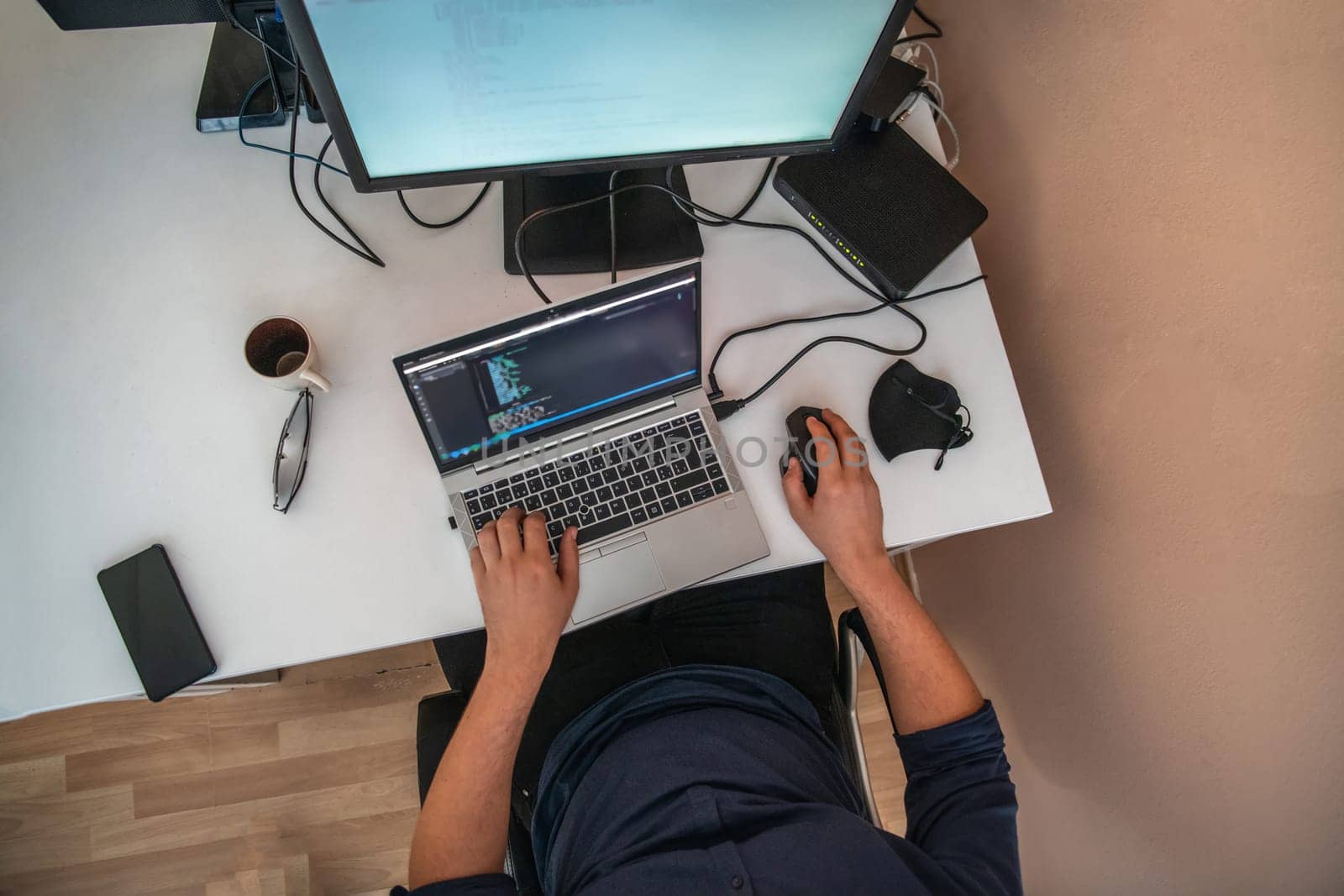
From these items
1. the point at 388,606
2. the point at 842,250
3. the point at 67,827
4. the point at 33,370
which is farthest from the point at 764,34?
Answer: the point at 67,827

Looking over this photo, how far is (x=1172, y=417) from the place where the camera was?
79 cm

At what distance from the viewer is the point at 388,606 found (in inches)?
31.6

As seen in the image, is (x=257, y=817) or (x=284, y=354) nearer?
(x=284, y=354)

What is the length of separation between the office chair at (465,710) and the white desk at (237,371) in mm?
128

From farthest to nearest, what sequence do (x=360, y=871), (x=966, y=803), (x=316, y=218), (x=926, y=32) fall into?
(x=360, y=871)
(x=926, y=32)
(x=316, y=218)
(x=966, y=803)

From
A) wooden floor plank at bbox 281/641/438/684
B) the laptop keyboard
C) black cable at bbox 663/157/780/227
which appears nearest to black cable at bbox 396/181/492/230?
black cable at bbox 663/157/780/227

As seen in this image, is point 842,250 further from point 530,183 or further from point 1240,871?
point 1240,871

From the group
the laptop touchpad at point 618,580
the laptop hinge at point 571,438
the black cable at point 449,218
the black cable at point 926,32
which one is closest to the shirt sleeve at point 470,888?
the laptop touchpad at point 618,580

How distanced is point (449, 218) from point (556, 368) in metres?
0.30

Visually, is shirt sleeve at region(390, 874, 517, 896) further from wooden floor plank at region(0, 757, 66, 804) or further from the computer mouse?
wooden floor plank at region(0, 757, 66, 804)

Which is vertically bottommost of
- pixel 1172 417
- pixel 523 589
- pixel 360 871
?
pixel 360 871

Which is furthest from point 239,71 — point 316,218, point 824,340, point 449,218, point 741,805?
point 741,805

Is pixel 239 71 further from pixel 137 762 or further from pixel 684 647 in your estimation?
pixel 137 762

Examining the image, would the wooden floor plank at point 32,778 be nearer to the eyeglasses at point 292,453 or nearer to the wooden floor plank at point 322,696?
the wooden floor plank at point 322,696
